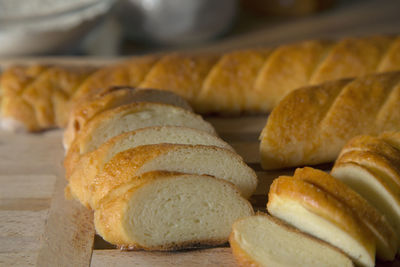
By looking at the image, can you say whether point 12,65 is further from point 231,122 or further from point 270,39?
point 270,39

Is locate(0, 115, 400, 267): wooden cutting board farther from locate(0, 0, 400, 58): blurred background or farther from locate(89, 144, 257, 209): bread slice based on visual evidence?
locate(0, 0, 400, 58): blurred background

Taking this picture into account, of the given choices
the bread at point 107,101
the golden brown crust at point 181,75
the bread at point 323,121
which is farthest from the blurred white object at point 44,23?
the bread at point 323,121

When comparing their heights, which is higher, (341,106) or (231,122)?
(341,106)

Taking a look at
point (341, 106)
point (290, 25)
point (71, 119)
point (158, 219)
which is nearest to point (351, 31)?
point (290, 25)

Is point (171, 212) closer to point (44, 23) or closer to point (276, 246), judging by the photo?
point (276, 246)

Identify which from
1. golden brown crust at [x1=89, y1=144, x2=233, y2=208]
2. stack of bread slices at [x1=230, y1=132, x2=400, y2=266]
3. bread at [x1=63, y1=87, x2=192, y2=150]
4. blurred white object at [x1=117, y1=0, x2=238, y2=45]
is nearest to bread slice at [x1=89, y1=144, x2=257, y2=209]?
golden brown crust at [x1=89, y1=144, x2=233, y2=208]

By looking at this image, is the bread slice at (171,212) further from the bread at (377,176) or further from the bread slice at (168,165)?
Answer: the bread at (377,176)

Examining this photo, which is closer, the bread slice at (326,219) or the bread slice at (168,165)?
the bread slice at (326,219)
